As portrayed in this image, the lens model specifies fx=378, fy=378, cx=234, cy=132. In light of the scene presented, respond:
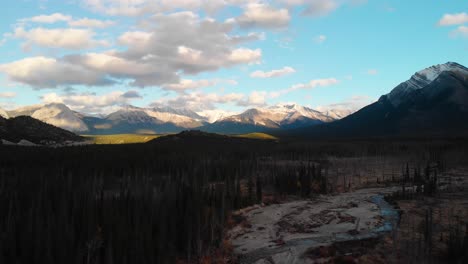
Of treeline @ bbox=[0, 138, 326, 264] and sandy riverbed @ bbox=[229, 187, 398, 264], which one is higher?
treeline @ bbox=[0, 138, 326, 264]

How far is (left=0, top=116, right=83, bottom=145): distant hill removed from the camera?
4931 inches

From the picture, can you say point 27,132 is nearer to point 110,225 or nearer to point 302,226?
point 110,225

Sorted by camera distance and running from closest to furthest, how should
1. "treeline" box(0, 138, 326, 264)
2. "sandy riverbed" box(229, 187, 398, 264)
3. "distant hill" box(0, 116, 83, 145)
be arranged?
"treeline" box(0, 138, 326, 264) → "sandy riverbed" box(229, 187, 398, 264) → "distant hill" box(0, 116, 83, 145)

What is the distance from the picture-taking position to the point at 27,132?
138375mm

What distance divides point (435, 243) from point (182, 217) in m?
16.9

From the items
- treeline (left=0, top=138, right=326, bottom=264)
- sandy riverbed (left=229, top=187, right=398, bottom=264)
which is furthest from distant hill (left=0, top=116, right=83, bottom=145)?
sandy riverbed (left=229, top=187, right=398, bottom=264)

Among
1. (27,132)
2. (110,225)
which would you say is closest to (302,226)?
(110,225)

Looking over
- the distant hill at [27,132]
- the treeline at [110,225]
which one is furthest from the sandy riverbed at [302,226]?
the distant hill at [27,132]

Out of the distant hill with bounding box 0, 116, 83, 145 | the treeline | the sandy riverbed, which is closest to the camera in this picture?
the treeline

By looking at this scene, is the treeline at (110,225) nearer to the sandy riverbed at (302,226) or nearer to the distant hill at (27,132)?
the sandy riverbed at (302,226)

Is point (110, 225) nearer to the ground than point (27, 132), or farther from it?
nearer to the ground

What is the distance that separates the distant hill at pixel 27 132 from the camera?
125250mm

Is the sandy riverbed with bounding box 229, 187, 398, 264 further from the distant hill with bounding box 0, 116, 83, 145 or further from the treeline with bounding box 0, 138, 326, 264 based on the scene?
the distant hill with bounding box 0, 116, 83, 145

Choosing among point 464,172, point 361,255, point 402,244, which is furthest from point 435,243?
point 464,172
